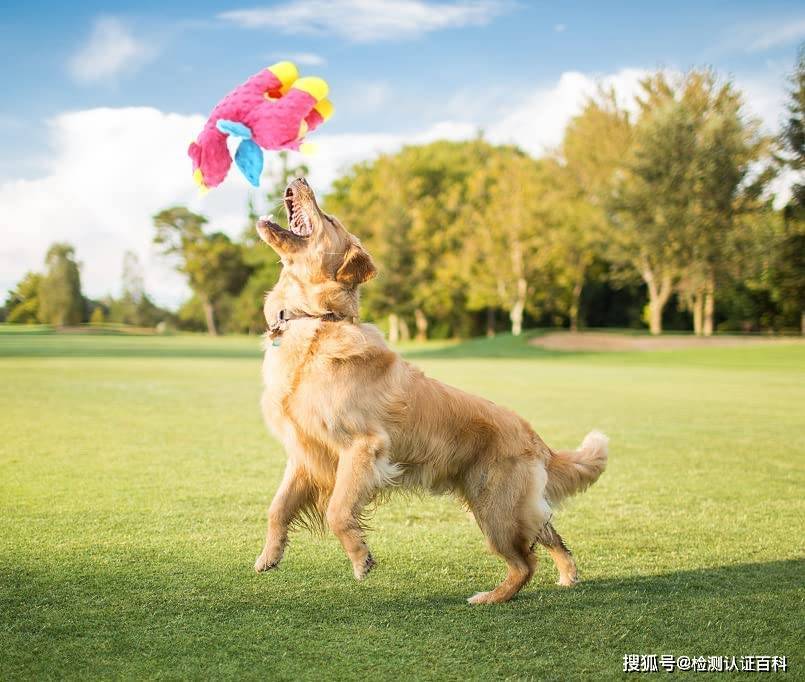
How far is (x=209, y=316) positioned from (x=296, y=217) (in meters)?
74.1

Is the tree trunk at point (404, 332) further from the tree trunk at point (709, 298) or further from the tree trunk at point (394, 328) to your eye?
the tree trunk at point (709, 298)

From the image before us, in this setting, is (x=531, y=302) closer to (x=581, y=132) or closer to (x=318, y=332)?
(x=581, y=132)

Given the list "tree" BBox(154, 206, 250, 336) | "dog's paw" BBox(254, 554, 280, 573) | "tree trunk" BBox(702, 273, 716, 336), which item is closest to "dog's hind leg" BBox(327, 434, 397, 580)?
"dog's paw" BBox(254, 554, 280, 573)

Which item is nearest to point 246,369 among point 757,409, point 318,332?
point 757,409

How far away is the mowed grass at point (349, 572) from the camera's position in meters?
3.10

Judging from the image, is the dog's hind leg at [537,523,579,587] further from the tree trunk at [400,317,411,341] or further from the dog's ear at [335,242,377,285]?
the tree trunk at [400,317,411,341]

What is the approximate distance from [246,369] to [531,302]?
3158 cm

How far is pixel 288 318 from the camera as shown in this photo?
14.4ft

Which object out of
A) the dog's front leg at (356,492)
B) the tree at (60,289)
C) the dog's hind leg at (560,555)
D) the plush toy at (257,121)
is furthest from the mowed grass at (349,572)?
the tree at (60,289)

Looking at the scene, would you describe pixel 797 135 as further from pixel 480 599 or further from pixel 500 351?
pixel 480 599

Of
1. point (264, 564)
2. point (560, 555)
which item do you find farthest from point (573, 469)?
point (264, 564)

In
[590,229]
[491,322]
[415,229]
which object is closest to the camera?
[590,229]

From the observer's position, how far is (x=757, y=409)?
13383mm

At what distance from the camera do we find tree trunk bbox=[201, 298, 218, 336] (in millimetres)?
76125
